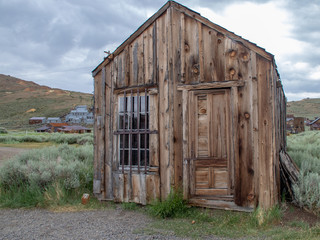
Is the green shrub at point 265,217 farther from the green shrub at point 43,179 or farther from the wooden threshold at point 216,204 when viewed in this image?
the green shrub at point 43,179

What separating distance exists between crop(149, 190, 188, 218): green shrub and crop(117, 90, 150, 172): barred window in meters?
0.86

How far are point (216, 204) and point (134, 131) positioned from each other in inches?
88.0

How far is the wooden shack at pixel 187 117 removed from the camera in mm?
5305

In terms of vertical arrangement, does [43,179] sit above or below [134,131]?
below

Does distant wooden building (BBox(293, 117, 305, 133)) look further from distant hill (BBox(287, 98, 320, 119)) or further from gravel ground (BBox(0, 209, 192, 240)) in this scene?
distant hill (BBox(287, 98, 320, 119))

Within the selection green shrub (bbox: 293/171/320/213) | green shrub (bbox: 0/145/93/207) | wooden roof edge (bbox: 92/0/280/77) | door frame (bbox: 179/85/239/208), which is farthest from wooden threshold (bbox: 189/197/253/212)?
green shrub (bbox: 0/145/93/207)

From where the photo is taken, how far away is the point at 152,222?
204 inches

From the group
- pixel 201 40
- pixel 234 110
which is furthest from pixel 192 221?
pixel 201 40

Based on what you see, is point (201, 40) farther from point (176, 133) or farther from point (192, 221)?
point (192, 221)

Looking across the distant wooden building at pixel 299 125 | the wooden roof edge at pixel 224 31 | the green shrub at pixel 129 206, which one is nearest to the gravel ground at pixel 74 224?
the green shrub at pixel 129 206

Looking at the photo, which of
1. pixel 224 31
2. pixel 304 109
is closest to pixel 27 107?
pixel 304 109

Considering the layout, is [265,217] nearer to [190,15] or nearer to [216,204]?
[216,204]

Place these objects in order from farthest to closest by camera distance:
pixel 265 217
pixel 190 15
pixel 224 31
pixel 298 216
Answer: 1. pixel 190 15
2. pixel 224 31
3. pixel 298 216
4. pixel 265 217

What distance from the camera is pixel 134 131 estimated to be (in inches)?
252
